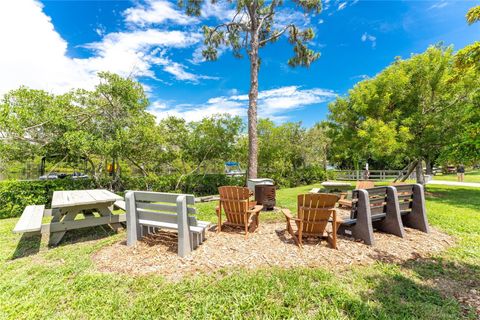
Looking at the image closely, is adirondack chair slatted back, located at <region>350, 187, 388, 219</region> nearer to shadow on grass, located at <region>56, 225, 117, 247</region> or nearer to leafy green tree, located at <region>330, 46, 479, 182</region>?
shadow on grass, located at <region>56, 225, 117, 247</region>

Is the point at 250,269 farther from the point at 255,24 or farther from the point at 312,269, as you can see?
the point at 255,24

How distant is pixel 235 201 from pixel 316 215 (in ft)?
5.14

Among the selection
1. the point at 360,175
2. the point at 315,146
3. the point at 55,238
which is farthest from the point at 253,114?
the point at 360,175

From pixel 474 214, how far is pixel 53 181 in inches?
550

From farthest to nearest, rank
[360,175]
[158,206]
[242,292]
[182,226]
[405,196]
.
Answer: [360,175]
[405,196]
[158,206]
[182,226]
[242,292]

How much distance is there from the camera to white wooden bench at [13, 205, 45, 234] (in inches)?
131

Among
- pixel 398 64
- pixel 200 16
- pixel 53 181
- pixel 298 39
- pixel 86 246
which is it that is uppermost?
pixel 200 16

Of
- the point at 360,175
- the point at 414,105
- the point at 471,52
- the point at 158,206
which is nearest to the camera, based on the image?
the point at 471,52

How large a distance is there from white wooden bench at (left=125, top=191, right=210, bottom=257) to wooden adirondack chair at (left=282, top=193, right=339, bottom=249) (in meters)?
1.77

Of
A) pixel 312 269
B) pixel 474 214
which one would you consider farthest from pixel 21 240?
pixel 474 214

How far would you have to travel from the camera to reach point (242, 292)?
2430 millimetres

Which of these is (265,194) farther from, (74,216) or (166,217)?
(74,216)

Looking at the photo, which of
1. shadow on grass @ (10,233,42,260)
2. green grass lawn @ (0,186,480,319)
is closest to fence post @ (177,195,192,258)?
green grass lawn @ (0,186,480,319)

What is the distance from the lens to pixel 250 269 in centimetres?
296
